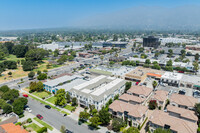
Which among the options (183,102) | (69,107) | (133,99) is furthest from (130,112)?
(69,107)

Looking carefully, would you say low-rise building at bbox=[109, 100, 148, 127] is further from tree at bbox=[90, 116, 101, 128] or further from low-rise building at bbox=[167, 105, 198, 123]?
low-rise building at bbox=[167, 105, 198, 123]

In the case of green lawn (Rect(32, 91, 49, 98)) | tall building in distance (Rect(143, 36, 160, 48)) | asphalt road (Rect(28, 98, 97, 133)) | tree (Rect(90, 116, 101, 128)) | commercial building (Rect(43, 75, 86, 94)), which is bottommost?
asphalt road (Rect(28, 98, 97, 133))

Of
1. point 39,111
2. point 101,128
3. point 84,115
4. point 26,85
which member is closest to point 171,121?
point 101,128

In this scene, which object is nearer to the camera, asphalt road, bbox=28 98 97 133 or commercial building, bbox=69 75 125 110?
asphalt road, bbox=28 98 97 133

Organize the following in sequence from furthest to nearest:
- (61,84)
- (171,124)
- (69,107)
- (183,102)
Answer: (61,84) → (69,107) → (183,102) → (171,124)

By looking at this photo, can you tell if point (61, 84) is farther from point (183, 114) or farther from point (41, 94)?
point (183, 114)

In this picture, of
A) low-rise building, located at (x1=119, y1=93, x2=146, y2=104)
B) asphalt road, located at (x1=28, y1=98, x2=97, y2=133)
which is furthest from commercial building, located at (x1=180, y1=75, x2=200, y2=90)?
asphalt road, located at (x1=28, y1=98, x2=97, y2=133)

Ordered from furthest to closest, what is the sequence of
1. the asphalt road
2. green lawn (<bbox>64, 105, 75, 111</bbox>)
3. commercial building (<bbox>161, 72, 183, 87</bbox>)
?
commercial building (<bbox>161, 72, 183, 87</bbox>) < green lawn (<bbox>64, 105, 75, 111</bbox>) < the asphalt road
